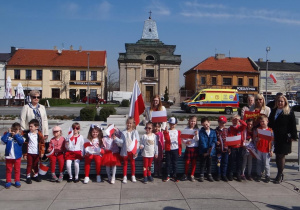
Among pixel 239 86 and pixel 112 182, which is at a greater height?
pixel 239 86

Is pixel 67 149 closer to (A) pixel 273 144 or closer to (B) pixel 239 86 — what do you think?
(A) pixel 273 144

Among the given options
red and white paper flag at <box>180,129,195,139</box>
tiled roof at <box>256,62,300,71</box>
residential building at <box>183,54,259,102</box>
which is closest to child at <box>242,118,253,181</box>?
red and white paper flag at <box>180,129,195,139</box>

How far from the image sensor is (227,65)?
59.1m

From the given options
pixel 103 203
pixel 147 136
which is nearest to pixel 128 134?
pixel 147 136

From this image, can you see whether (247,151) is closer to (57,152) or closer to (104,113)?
(57,152)

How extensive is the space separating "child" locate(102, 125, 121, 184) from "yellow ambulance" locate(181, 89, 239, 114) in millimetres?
22793

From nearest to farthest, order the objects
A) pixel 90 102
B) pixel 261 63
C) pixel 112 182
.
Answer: pixel 112 182 < pixel 90 102 < pixel 261 63

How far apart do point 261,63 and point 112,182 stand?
200ft

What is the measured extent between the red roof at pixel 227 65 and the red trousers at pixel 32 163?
174ft

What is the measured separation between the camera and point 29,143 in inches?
251

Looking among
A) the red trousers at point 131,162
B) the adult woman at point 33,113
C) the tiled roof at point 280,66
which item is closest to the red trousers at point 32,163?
the adult woman at point 33,113

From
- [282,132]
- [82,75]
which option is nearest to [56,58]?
[82,75]

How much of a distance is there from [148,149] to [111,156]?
0.78m

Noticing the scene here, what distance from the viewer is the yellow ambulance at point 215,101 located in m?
28.7
